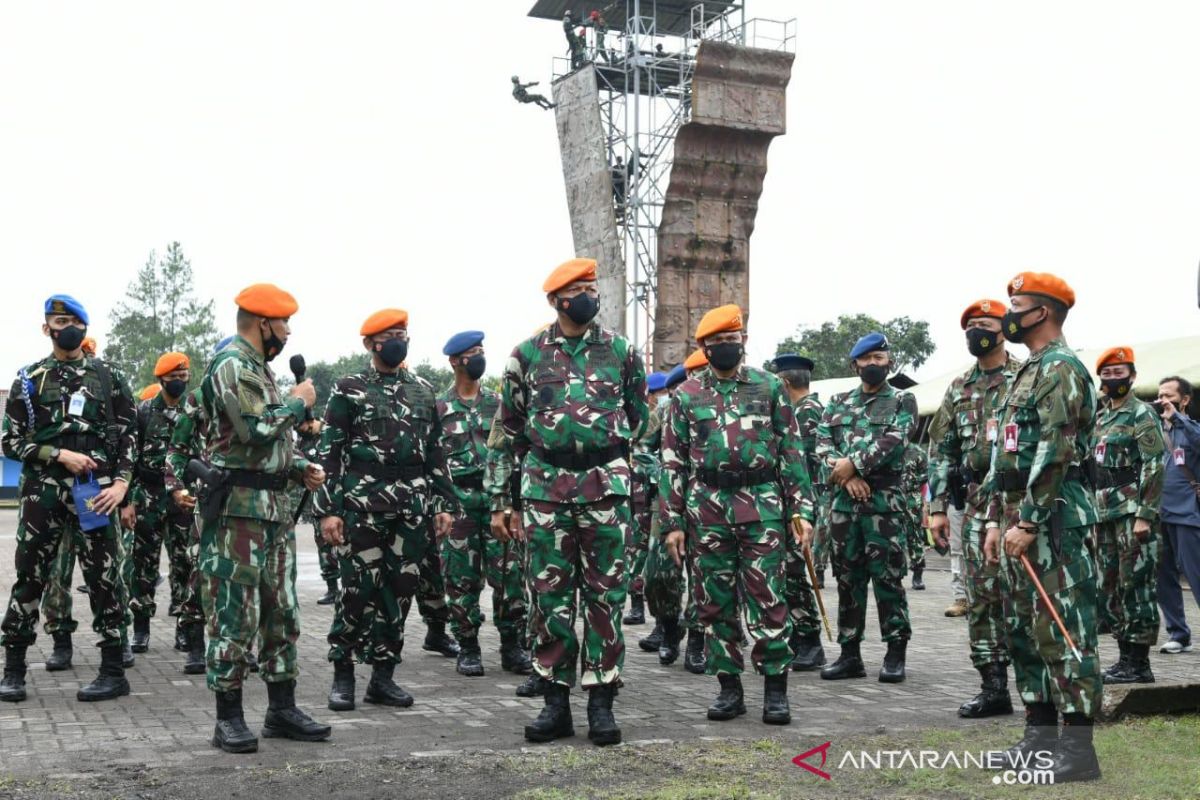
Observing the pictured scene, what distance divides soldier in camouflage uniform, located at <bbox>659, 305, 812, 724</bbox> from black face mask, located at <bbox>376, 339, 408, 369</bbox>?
1.65 m

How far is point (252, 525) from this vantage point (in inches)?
227

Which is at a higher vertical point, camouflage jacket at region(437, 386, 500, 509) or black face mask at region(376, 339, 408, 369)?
black face mask at region(376, 339, 408, 369)

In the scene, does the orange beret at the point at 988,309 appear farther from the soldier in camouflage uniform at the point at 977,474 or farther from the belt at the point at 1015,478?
the belt at the point at 1015,478

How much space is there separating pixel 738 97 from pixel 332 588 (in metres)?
26.8

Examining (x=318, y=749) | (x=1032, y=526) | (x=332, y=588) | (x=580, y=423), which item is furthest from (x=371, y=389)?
(x=332, y=588)

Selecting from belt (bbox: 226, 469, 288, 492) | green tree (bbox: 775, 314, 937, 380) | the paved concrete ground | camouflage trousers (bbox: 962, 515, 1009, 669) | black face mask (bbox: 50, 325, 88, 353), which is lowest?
the paved concrete ground

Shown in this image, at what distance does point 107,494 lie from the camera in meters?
6.96

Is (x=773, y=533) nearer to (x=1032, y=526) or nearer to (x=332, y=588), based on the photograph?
(x=1032, y=526)

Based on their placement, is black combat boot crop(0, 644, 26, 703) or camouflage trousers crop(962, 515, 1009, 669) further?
black combat boot crop(0, 644, 26, 703)

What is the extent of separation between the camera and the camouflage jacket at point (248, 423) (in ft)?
18.7

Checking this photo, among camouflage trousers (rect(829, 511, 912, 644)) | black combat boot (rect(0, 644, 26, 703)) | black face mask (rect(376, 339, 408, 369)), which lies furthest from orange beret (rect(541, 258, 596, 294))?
black combat boot (rect(0, 644, 26, 703))

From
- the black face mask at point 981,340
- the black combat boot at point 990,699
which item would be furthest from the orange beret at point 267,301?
the black combat boot at point 990,699

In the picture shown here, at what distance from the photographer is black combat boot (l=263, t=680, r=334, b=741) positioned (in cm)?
579

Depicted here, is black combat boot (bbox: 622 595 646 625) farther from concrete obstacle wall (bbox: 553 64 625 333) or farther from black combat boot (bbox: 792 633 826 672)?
concrete obstacle wall (bbox: 553 64 625 333)
